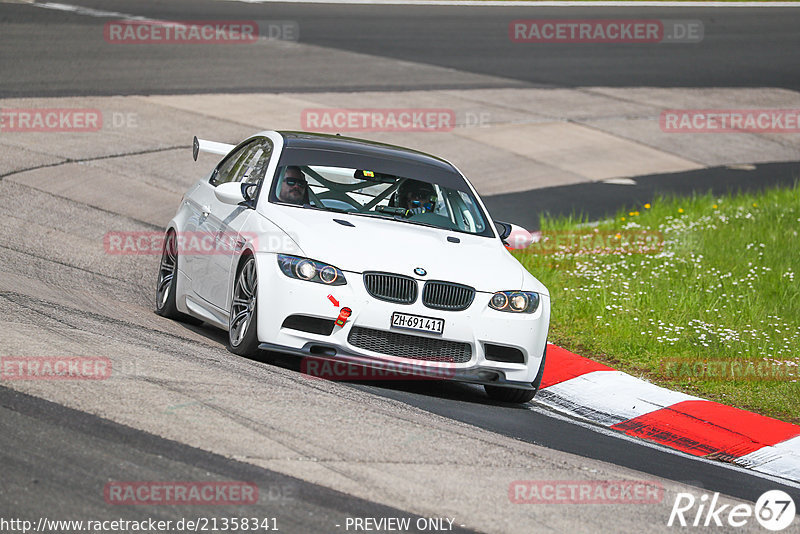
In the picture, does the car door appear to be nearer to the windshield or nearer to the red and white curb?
the windshield

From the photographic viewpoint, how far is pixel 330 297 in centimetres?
768

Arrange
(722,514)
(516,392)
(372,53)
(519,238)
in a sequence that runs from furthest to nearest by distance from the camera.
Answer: (372,53)
(519,238)
(516,392)
(722,514)

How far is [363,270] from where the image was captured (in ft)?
25.5

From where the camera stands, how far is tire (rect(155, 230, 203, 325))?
31.4ft

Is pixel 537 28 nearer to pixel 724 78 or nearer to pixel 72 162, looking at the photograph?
pixel 724 78

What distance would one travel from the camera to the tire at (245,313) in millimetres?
7898

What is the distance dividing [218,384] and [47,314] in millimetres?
1842

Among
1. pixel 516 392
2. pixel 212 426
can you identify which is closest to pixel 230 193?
pixel 516 392

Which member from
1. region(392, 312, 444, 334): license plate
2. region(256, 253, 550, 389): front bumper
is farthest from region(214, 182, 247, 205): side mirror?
region(392, 312, 444, 334): license plate

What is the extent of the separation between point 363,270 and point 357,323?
352mm

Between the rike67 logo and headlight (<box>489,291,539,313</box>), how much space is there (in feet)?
6.85

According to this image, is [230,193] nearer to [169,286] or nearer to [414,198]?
[169,286]

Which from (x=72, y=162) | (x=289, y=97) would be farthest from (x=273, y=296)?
(x=289, y=97)

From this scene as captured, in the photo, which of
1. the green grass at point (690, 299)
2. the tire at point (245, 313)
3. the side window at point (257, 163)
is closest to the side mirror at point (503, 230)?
the green grass at point (690, 299)
